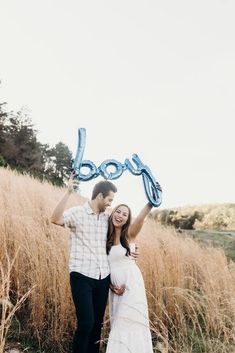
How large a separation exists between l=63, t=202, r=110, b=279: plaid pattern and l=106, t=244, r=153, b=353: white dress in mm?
166

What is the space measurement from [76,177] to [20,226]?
1.29m

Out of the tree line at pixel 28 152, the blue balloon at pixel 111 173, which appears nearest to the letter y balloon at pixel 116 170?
the blue balloon at pixel 111 173

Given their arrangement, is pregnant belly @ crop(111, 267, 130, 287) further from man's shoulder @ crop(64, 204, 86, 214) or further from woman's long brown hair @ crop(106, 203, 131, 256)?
man's shoulder @ crop(64, 204, 86, 214)

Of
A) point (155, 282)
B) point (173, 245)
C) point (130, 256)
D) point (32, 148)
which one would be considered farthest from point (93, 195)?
point (32, 148)

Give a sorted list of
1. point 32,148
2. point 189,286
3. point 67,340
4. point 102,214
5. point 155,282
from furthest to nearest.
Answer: point 32,148 < point 189,286 < point 155,282 < point 67,340 < point 102,214

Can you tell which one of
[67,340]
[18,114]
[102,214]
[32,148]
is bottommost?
[67,340]

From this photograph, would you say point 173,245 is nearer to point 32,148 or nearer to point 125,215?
point 125,215

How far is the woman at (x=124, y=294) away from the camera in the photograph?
327cm

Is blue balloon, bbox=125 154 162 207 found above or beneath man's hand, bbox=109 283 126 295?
above

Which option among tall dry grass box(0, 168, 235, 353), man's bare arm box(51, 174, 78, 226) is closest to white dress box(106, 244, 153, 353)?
tall dry grass box(0, 168, 235, 353)

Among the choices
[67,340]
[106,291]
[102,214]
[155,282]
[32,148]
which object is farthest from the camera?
[32,148]

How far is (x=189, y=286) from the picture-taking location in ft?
18.2

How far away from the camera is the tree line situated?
18.9 m

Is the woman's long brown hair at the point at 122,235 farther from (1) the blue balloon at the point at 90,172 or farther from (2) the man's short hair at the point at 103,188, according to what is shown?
(1) the blue balloon at the point at 90,172
